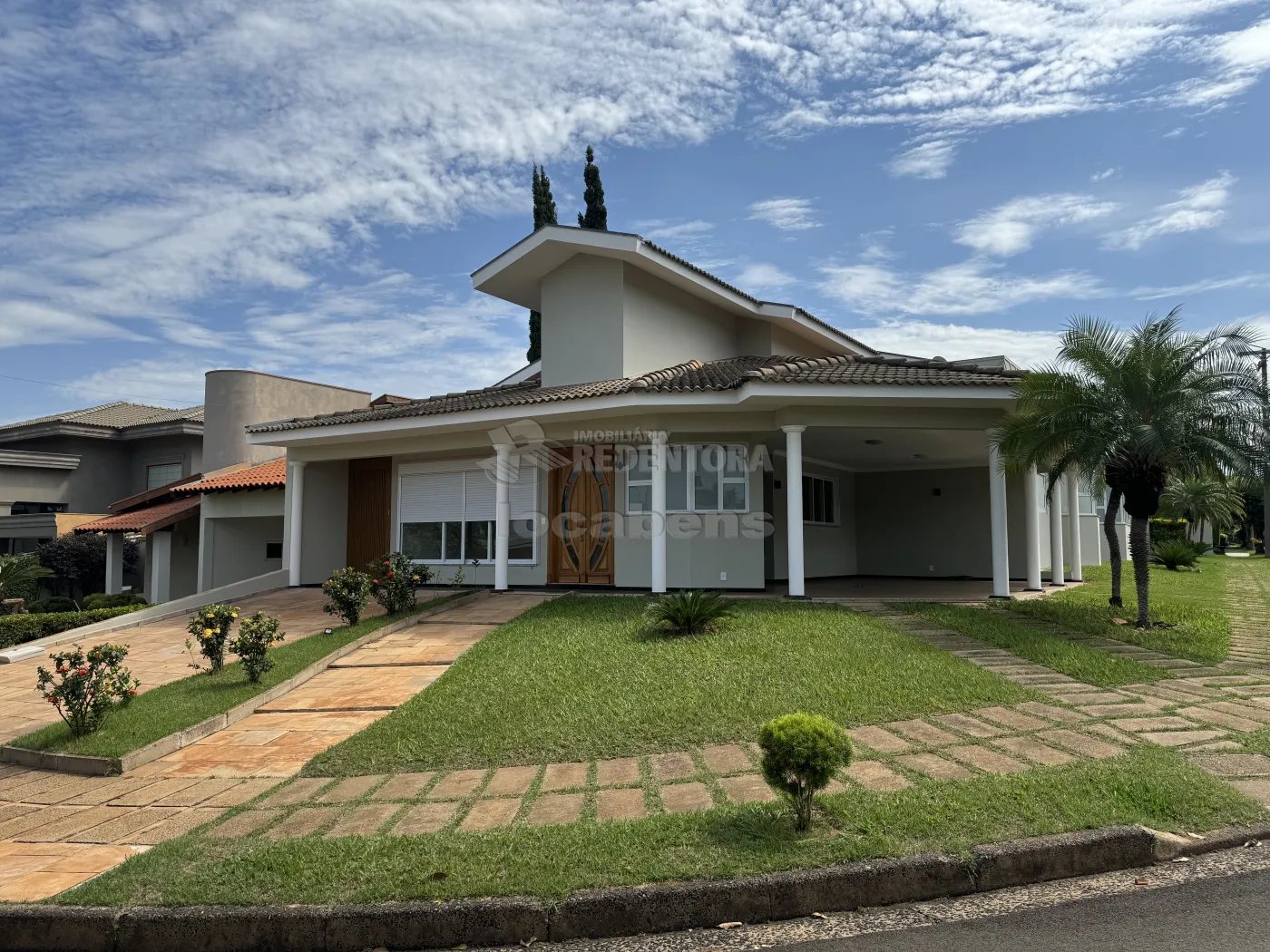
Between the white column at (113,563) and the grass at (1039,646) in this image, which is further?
the white column at (113,563)

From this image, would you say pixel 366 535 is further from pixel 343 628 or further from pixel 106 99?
pixel 106 99

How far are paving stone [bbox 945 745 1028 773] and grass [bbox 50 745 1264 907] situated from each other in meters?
0.30

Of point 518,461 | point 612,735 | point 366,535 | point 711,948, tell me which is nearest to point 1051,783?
point 711,948

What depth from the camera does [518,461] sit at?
15562mm

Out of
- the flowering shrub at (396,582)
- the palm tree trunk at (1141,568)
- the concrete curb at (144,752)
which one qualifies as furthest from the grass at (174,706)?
the palm tree trunk at (1141,568)

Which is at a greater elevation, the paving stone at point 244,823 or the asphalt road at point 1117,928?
the asphalt road at point 1117,928

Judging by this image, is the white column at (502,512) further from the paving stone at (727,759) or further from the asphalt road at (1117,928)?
the asphalt road at (1117,928)

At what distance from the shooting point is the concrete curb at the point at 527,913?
3846mm

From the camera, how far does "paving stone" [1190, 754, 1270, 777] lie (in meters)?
5.36

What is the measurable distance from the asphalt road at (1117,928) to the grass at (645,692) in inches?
107

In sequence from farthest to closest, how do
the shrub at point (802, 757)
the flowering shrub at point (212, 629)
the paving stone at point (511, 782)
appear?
the flowering shrub at point (212, 629) < the paving stone at point (511, 782) < the shrub at point (802, 757)

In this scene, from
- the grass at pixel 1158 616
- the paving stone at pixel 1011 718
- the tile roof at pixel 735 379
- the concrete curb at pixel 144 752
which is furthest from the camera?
the tile roof at pixel 735 379

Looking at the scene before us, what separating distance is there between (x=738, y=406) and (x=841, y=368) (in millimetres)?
2256

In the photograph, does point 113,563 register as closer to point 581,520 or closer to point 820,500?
point 581,520
